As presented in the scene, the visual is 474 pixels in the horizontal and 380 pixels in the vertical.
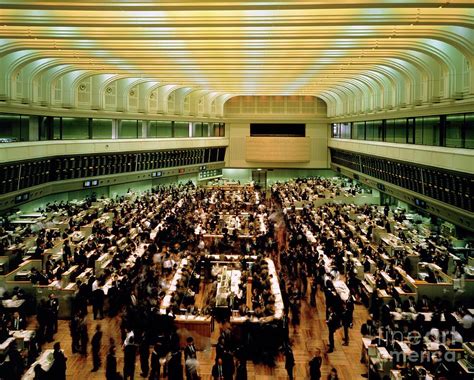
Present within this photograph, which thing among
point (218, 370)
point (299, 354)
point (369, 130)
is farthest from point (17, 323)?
point (369, 130)

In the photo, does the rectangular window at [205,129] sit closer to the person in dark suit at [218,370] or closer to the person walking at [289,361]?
the person walking at [289,361]

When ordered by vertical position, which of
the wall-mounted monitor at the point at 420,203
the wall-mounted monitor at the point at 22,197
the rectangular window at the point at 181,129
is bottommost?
the wall-mounted monitor at the point at 420,203

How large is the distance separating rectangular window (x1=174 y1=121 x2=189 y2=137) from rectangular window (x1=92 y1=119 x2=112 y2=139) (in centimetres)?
767

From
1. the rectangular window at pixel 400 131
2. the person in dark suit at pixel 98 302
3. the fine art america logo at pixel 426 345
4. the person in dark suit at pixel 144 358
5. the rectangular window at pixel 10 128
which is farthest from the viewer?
the rectangular window at pixel 400 131

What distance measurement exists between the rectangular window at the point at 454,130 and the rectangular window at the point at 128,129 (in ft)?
56.7

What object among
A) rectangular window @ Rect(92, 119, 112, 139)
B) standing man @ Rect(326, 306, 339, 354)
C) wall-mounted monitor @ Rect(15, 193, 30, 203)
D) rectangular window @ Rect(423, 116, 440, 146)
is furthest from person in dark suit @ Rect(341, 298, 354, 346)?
rectangular window @ Rect(92, 119, 112, 139)

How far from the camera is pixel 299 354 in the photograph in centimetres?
993

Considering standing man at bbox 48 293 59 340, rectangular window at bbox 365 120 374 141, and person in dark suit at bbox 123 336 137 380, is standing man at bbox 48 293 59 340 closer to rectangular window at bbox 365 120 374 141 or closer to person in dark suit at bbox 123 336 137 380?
person in dark suit at bbox 123 336 137 380

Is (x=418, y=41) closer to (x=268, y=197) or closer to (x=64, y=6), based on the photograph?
(x=64, y=6)

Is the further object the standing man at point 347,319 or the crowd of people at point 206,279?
the standing man at point 347,319

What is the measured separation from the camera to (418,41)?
14.0m

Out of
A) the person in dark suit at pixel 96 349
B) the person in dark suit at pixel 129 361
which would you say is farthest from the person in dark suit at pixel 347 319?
the person in dark suit at pixel 96 349

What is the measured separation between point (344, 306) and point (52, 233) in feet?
33.5

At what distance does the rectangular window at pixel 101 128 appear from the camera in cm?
2448
